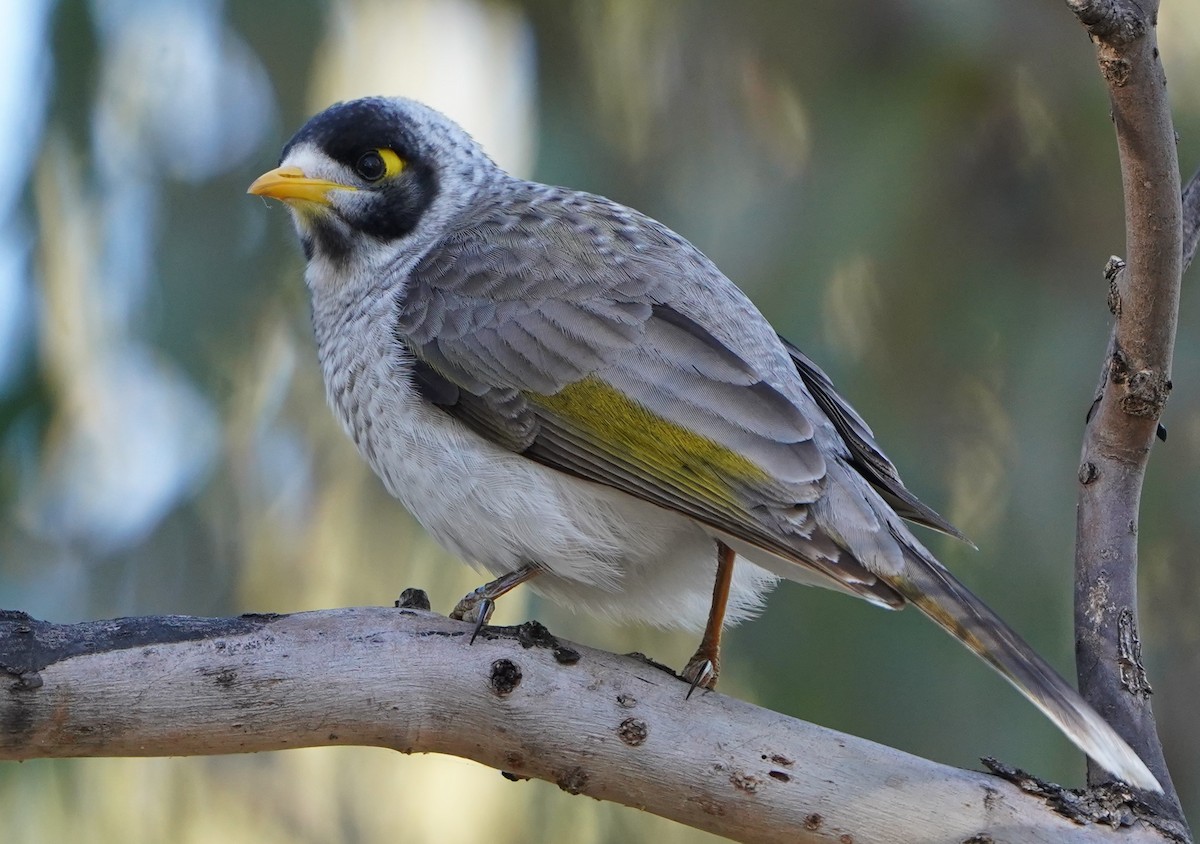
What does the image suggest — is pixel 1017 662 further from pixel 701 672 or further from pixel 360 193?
pixel 360 193

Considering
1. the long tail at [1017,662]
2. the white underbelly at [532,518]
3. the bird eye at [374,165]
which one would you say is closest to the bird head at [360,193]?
the bird eye at [374,165]

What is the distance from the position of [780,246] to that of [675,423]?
207 cm

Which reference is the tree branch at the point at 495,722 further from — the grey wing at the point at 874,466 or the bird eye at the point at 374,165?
the bird eye at the point at 374,165

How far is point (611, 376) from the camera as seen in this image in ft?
9.53

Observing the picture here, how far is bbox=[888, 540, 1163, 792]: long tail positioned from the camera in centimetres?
236

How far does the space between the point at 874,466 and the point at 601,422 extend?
0.68 metres

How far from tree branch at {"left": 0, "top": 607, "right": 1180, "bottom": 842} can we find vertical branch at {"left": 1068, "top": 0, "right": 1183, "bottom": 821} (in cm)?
36

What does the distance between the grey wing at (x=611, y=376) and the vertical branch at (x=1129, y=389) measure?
52 cm

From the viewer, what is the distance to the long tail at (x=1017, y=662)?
7.75 feet

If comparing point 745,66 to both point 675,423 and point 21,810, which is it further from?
point 21,810

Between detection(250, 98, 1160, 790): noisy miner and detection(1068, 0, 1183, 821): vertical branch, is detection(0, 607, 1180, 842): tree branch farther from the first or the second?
detection(1068, 0, 1183, 821): vertical branch

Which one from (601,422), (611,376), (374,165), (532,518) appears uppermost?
(374,165)

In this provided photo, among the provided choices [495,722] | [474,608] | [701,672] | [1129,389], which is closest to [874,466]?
[1129,389]

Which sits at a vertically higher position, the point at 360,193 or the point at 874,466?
the point at 360,193
